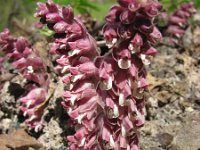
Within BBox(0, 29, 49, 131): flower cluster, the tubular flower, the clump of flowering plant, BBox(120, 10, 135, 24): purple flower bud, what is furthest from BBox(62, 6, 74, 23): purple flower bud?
BBox(0, 29, 49, 131): flower cluster

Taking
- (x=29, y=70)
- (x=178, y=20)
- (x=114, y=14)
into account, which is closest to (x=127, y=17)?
(x=114, y=14)

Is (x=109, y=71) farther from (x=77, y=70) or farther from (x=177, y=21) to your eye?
(x=177, y=21)

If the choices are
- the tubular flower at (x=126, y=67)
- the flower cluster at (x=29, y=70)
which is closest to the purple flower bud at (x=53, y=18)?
the tubular flower at (x=126, y=67)

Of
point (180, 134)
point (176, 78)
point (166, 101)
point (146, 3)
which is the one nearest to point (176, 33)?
point (176, 78)

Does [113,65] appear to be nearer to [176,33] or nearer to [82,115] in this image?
[82,115]

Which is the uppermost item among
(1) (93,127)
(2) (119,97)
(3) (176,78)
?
(2) (119,97)

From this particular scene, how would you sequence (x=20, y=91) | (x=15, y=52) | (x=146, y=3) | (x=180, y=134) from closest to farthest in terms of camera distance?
(x=146, y=3), (x=180, y=134), (x=15, y=52), (x=20, y=91)

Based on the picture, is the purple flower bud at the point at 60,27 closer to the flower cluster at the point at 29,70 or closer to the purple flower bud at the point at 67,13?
the purple flower bud at the point at 67,13
